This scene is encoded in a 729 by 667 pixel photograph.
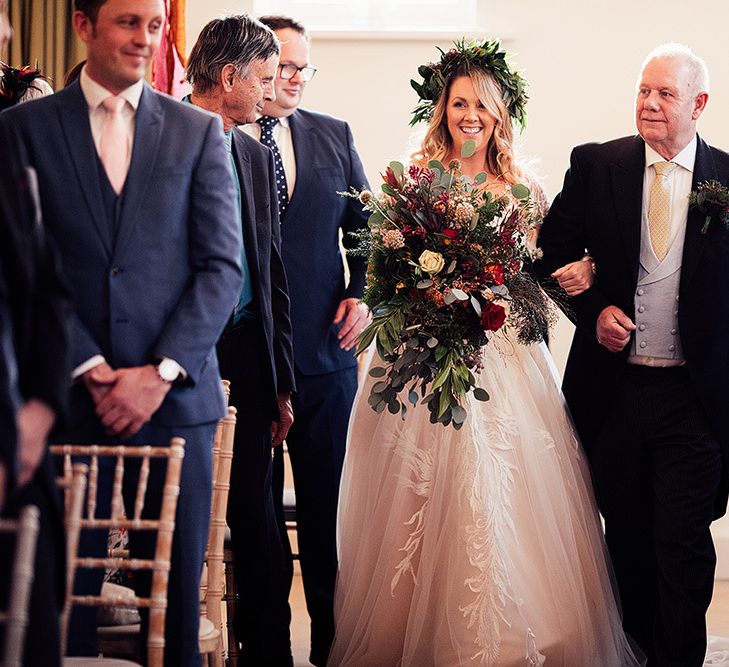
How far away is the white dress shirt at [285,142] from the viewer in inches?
173

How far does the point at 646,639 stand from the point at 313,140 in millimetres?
2036

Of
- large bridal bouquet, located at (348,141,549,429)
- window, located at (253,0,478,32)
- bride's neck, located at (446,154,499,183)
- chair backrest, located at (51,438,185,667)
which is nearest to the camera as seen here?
chair backrest, located at (51,438,185,667)

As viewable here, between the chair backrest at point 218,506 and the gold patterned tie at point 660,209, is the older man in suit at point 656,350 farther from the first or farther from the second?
the chair backrest at point 218,506

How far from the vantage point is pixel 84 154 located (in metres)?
2.78

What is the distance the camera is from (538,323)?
4.11 meters

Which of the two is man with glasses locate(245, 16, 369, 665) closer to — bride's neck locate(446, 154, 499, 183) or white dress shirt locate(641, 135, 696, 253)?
bride's neck locate(446, 154, 499, 183)

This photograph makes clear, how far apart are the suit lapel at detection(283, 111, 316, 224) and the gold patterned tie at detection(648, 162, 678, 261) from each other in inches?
45.1

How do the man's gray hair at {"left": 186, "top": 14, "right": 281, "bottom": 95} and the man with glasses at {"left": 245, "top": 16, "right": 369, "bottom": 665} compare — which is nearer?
the man's gray hair at {"left": 186, "top": 14, "right": 281, "bottom": 95}

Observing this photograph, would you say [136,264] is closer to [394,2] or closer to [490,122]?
[490,122]

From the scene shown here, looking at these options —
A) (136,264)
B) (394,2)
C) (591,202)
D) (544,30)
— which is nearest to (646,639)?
(591,202)

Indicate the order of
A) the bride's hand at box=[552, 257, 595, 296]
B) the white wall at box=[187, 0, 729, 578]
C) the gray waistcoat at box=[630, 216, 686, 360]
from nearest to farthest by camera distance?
the gray waistcoat at box=[630, 216, 686, 360], the bride's hand at box=[552, 257, 595, 296], the white wall at box=[187, 0, 729, 578]

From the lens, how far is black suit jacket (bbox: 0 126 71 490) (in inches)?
72.5

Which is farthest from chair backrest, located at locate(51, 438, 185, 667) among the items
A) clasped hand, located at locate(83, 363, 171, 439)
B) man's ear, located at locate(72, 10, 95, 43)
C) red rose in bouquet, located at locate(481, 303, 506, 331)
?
red rose in bouquet, located at locate(481, 303, 506, 331)

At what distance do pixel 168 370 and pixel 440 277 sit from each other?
1.34 m
